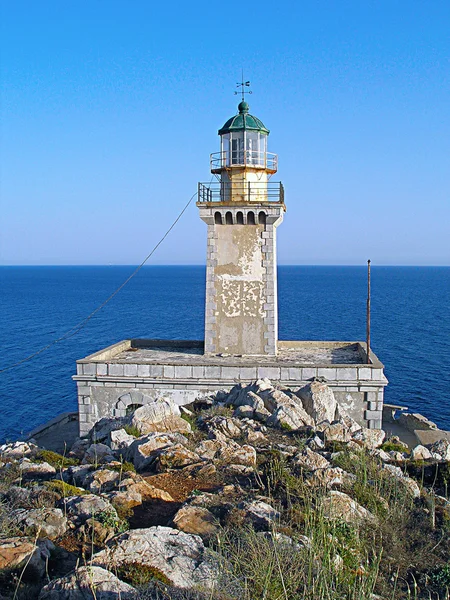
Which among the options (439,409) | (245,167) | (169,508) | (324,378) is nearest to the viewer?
(169,508)

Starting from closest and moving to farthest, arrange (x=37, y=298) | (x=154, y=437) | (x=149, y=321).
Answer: (x=154, y=437) < (x=149, y=321) < (x=37, y=298)

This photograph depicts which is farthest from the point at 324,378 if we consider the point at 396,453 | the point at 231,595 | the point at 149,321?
the point at 149,321

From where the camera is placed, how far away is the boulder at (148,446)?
10.1 meters

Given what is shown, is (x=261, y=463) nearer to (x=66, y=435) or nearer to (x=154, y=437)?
(x=154, y=437)

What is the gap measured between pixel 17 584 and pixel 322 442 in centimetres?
665

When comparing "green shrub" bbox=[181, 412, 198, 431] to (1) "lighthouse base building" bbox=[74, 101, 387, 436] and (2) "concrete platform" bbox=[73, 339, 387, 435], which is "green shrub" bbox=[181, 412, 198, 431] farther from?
(1) "lighthouse base building" bbox=[74, 101, 387, 436]

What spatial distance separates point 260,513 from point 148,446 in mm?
3817

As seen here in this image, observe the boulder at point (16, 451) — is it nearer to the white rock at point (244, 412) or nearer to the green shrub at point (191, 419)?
the green shrub at point (191, 419)

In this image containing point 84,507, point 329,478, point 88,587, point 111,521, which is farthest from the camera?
point 329,478

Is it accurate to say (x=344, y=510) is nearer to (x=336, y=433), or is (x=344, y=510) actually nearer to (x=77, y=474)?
(x=336, y=433)

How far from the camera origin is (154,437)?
35.6ft

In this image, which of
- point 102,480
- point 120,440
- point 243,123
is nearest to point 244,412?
point 120,440

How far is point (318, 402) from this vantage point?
45.2 ft

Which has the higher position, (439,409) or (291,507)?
(291,507)
